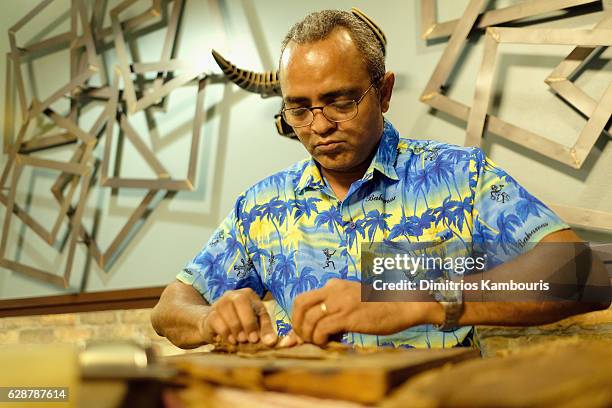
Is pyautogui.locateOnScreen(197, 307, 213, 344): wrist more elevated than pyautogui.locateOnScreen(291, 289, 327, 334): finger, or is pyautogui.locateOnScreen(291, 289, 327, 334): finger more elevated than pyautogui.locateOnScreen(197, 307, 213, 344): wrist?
pyautogui.locateOnScreen(291, 289, 327, 334): finger

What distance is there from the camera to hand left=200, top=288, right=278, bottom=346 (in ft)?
3.77

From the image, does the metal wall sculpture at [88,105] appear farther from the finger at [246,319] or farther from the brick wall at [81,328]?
the finger at [246,319]

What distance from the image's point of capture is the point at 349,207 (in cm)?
178

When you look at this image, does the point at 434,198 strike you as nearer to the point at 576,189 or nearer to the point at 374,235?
the point at 374,235

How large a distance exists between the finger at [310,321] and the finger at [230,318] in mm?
161

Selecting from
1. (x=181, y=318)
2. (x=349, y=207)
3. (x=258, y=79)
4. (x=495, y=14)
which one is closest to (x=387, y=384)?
(x=181, y=318)

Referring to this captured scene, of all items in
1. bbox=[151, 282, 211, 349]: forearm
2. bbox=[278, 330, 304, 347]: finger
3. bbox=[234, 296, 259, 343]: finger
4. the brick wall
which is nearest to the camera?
bbox=[278, 330, 304, 347]: finger

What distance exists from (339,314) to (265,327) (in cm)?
17

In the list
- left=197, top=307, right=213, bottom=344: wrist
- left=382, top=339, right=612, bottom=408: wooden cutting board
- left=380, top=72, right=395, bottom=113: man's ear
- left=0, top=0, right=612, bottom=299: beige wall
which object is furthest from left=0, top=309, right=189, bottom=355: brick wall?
left=382, top=339, right=612, bottom=408: wooden cutting board

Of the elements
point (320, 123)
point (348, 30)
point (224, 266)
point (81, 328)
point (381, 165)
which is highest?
point (348, 30)

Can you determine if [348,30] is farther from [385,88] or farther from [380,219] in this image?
[380,219]

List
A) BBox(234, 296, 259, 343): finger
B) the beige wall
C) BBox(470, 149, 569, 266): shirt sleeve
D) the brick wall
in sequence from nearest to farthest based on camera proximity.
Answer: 1. BBox(234, 296, 259, 343): finger
2. BBox(470, 149, 569, 266): shirt sleeve
3. the beige wall
4. the brick wall

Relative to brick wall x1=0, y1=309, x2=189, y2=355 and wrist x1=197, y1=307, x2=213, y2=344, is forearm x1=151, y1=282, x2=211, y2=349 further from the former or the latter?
brick wall x1=0, y1=309, x2=189, y2=355

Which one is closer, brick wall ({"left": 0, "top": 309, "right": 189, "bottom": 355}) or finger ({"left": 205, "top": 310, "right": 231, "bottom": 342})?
finger ({"left": 205, "top": 310, "right": 231, "bottom": 342})
